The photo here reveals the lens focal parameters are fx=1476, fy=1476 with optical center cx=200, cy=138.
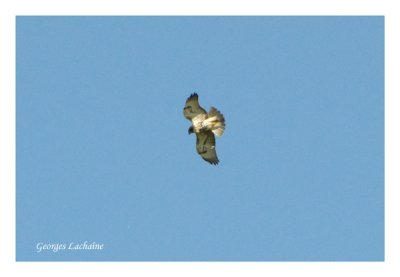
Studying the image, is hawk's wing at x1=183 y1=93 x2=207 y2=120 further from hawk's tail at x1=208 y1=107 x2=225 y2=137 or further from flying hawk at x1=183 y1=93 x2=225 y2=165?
hawk's tail at x1=208 y1=107 x2=225 y2=137

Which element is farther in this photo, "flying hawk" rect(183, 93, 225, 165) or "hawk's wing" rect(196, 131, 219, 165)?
"hawk's wing" rect(196, 131, 219, 165)

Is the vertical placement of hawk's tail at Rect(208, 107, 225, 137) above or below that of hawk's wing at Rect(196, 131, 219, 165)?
above

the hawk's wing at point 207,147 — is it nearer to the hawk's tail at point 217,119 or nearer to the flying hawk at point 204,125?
the flying hawk at point 204,125

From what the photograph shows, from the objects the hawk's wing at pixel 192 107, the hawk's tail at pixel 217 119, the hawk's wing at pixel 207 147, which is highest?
the hawk's wing at pixel 192 107

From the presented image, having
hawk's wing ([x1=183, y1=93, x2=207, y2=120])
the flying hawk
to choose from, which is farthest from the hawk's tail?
hawk's wing ([x1=183, y1=93, x2=207, y2=120])

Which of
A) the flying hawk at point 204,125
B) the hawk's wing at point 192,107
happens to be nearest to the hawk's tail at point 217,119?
the flying hawk at point 204,125

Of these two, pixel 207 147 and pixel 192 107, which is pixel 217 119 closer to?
pixel 192 107
